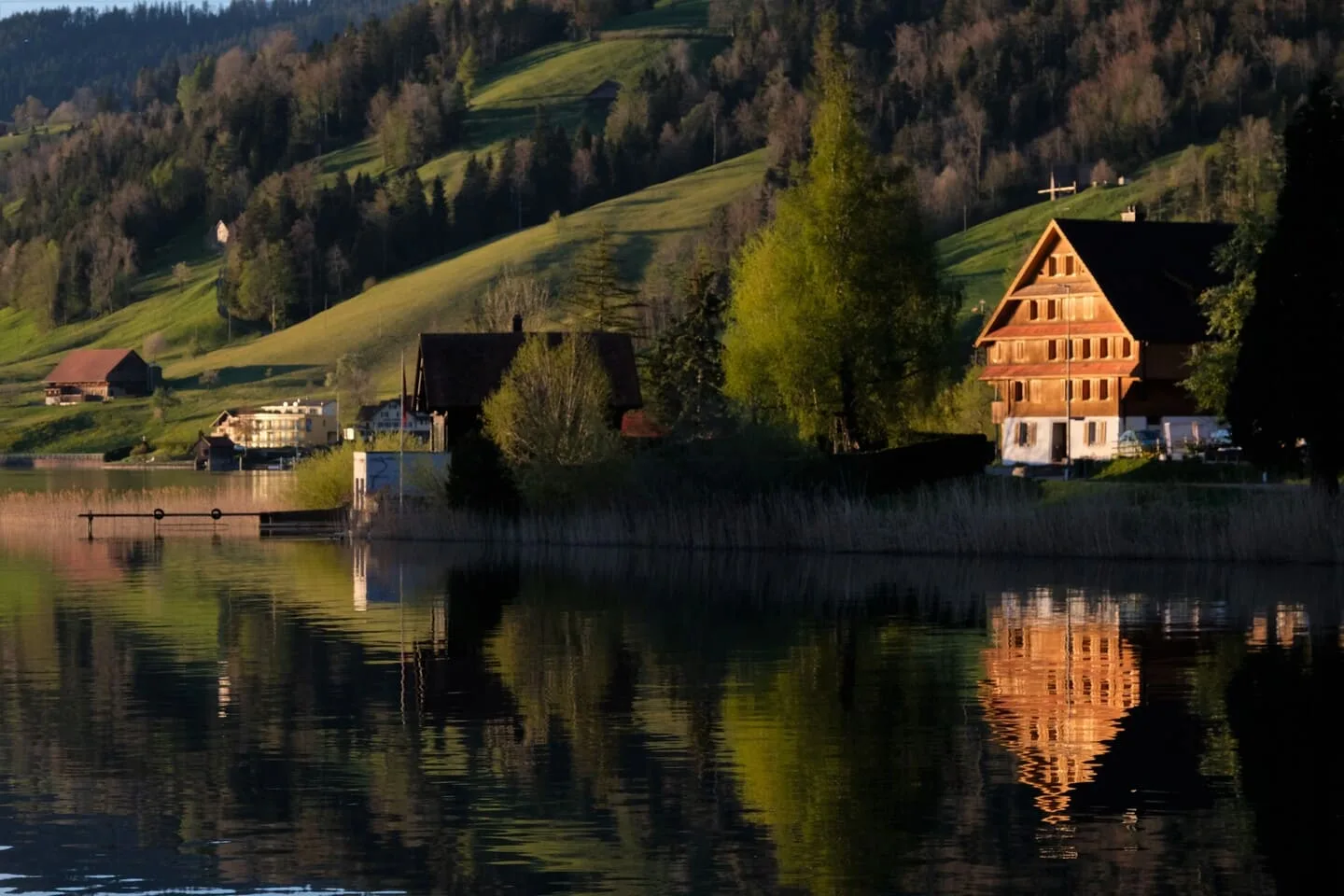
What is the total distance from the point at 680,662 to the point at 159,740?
11.8 m

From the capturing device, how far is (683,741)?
2909cm

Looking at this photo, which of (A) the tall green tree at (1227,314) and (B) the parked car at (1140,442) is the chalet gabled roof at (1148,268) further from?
(A) the tall green tree at (1227,314)

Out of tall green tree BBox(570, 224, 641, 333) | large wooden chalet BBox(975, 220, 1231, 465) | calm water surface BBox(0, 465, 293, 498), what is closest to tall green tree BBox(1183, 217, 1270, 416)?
large wooden chalet BBox(975, 220, 1231, 465)

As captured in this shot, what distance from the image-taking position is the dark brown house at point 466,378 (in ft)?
310

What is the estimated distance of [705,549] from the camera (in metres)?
68.6

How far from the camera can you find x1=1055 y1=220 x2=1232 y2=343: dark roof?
347ft

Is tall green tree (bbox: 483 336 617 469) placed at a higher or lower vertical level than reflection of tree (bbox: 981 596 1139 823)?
higher

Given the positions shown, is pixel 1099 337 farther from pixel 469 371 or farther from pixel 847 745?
pixel 847 745

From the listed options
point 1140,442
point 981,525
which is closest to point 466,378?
point 1140,442

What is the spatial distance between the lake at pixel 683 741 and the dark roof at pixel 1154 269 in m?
53.2

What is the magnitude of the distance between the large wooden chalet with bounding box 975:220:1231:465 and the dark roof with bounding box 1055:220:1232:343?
0.04m

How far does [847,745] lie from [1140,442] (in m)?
73.2

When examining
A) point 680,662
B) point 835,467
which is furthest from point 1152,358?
point 680,662

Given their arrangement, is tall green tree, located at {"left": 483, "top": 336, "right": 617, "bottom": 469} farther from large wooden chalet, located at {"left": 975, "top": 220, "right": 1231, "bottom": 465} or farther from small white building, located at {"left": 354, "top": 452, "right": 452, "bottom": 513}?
large wooden chalet, located at {"left": 975, "top": 220, "right": 1231, "bottom": 465}
